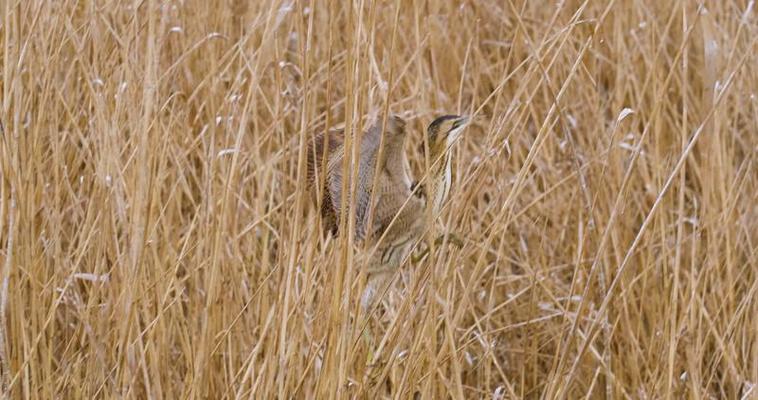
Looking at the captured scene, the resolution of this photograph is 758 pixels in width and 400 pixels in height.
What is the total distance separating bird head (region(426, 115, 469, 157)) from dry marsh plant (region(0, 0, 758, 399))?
0.05 meters

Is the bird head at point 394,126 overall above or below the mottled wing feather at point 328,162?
above

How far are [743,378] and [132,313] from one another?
2.79 ft

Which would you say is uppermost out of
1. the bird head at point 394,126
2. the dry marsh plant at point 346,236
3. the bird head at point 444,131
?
the bird head at point 394,126

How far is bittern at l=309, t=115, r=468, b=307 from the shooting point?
1.20 meters

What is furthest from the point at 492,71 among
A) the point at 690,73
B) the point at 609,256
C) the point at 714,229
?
the point at 714,229

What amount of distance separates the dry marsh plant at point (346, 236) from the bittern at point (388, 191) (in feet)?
0.11

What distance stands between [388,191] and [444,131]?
0.13 metres

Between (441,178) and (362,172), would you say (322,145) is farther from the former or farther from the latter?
(441,178)

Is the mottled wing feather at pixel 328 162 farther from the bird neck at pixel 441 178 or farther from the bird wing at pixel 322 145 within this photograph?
the bird neck at pixel 441 178

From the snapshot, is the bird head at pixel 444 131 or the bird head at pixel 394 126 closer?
the bird head at pixel 394 126

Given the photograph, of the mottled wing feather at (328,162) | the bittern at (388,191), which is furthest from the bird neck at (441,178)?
the mottled wing feather at (328,162)

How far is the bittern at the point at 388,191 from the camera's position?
3.95 feet

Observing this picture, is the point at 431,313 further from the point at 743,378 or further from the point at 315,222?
the point at 743,378

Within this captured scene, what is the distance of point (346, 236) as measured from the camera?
43.4 inches
